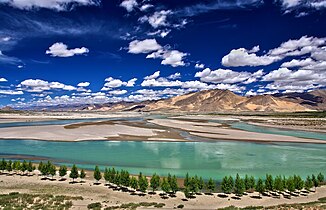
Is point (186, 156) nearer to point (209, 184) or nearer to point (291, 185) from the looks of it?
point (209, 184)

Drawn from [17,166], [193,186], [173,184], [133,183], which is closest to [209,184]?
[193,186]

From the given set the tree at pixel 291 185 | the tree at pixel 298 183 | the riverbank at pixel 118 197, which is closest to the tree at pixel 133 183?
the riverbank at pixel 118 197

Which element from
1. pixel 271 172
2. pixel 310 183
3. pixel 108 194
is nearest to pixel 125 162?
pixel 108 194

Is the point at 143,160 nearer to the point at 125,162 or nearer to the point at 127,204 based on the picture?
the point at 125,162

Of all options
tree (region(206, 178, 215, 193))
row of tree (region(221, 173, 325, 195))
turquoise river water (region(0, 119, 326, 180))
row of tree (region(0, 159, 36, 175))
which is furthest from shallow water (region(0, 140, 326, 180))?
row of tree (region(0, 159, 36, 175))

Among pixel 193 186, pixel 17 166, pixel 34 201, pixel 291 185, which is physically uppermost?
pixel 17 166

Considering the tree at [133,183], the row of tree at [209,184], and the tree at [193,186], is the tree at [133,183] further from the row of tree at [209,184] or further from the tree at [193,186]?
the tree at [193,186]
